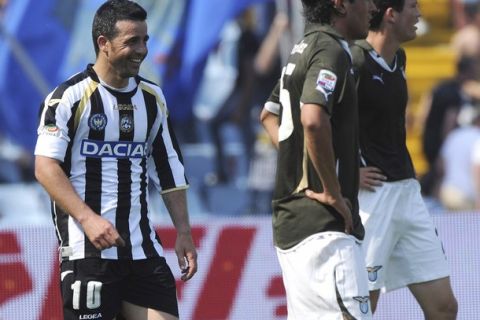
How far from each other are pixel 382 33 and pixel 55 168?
2.07m

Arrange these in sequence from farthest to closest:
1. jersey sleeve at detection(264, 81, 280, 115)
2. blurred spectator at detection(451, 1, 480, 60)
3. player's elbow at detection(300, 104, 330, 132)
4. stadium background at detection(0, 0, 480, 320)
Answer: blurred spectator at detection(451, 1, 480, 60), stadium background at detection(0, 0, 480, 320), jersey sleeve at detection(264, 81, 280, 115), player's elbow at detection(300, 104, 330, 132)

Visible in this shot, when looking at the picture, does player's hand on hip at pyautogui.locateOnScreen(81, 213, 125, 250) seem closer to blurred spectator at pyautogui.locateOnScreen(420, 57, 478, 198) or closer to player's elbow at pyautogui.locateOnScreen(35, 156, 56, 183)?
player's elbow at pyautogui.locateOnScreen(35, 156, 56, 183)

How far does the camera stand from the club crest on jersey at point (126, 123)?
533 cm

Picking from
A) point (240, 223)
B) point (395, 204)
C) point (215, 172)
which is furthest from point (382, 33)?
point (215, 172)

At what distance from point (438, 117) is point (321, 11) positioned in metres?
6.84

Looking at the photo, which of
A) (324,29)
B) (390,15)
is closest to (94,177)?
(324,29)

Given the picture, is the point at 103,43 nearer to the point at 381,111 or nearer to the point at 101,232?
the point at 101,232

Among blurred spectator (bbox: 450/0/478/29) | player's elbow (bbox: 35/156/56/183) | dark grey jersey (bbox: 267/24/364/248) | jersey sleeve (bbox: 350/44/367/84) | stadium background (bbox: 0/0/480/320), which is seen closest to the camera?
dark grey jersey (bbox: 267/24/364/248)

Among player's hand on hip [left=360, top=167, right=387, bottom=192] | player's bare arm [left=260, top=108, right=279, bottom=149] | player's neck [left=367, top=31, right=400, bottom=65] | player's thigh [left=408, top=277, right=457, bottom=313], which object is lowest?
player's thigh [left=408, top=277, right=457, bottom=313]

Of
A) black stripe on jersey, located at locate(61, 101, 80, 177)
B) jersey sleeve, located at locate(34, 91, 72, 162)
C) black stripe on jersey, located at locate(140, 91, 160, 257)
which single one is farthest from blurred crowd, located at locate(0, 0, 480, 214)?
jersey sleeve, located at locate(34, 91, 72, 162)

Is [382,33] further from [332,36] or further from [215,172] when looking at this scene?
[215,172]

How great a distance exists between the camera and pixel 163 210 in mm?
11438

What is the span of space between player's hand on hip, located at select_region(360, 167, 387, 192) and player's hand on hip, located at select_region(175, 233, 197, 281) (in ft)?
3.69

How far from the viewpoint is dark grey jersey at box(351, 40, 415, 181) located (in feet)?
20.1
